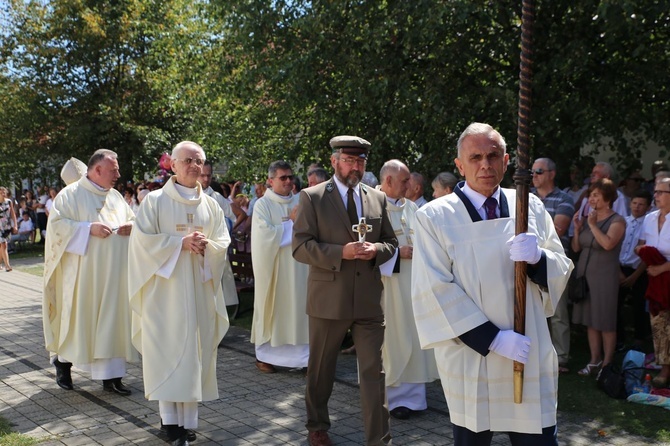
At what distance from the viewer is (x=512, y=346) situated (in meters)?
3.63

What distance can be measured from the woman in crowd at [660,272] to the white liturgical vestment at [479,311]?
3.76m

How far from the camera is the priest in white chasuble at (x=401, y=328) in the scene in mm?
6734

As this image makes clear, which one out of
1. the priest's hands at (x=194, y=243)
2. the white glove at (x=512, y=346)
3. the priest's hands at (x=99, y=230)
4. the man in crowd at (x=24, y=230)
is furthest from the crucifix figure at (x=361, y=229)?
the man in crowd at (x=24, y=230)

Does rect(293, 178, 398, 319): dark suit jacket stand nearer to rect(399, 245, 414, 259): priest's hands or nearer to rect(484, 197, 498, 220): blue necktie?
rect(399, 245, 414, 259): priest's hands

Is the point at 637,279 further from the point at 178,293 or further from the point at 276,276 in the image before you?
the point at 178,293

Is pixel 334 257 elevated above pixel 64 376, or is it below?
above

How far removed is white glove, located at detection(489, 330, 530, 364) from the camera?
363 centimetres

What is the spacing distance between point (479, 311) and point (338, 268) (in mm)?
2014

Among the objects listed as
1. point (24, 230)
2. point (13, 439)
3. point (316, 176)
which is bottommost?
point (13, 439)

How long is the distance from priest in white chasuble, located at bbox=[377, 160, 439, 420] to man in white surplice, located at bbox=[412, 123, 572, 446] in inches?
109

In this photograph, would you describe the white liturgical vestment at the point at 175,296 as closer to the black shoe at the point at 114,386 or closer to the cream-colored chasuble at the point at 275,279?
the black shoe at the point at 114,386

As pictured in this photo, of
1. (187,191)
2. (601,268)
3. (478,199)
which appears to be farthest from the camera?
(601,268)

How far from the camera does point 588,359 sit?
8.49 meters

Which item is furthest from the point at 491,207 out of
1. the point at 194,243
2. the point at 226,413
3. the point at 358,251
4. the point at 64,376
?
the point at 64,376
